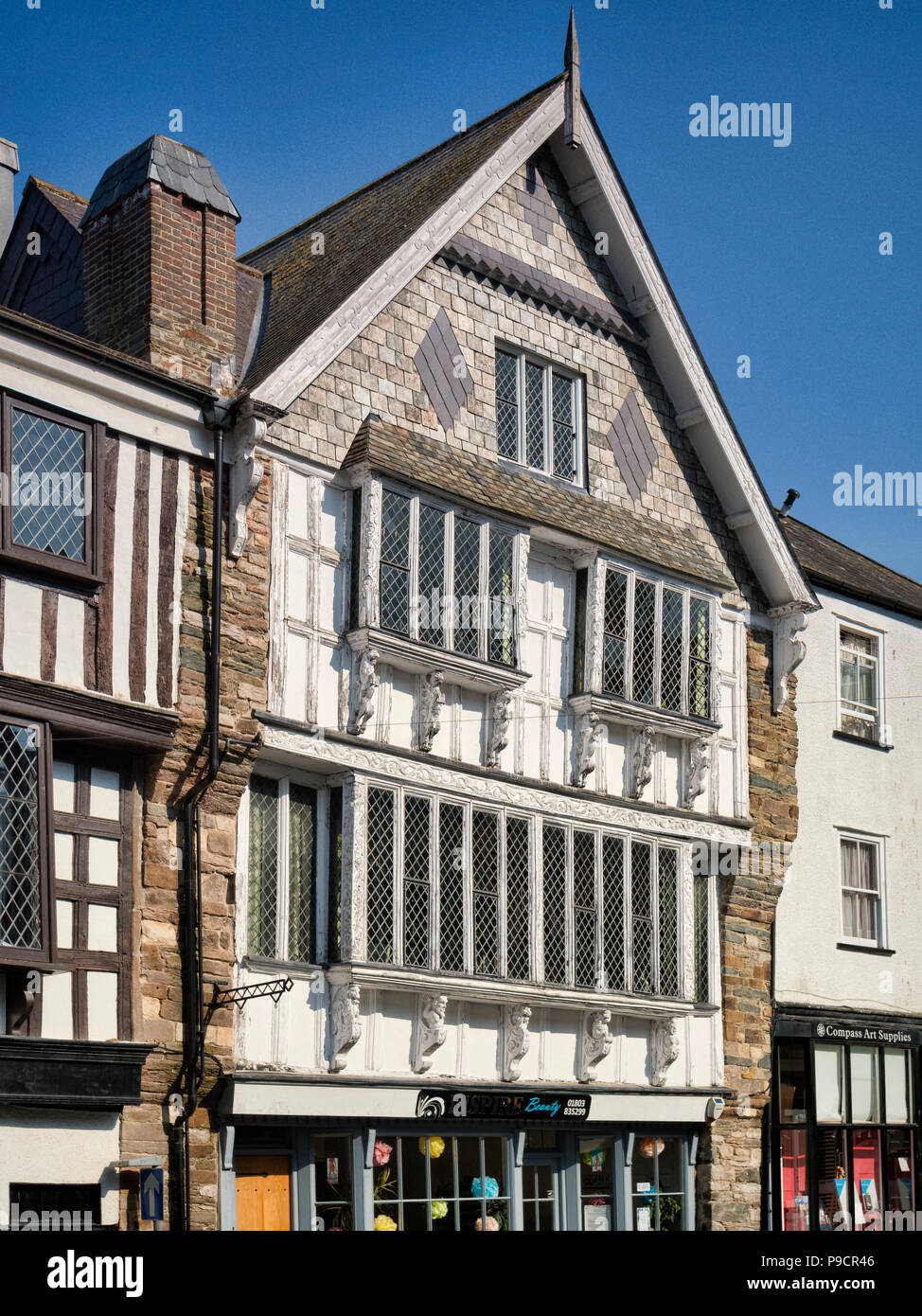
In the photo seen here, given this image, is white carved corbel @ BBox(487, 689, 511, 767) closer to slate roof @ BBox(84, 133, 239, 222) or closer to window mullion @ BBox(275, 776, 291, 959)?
window mullion @ BBox(275, 776, 291, 959)

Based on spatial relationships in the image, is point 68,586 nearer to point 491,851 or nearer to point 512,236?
point 491,851

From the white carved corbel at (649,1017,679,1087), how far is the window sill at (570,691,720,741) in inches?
130

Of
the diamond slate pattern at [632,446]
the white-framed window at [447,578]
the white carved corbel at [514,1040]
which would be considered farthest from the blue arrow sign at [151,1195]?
the diamond slate pattern at [632,446]

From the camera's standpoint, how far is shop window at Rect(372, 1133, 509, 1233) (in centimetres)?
1822

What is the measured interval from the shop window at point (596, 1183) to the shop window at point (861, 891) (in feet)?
18.4

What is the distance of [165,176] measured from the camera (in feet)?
60.8

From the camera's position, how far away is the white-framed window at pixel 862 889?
2475 cm

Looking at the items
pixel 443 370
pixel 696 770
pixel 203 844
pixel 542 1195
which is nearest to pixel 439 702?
pixel 203 844

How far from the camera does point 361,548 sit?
1831 centimetres

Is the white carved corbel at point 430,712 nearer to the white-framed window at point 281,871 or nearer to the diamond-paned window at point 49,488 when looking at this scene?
the white-framed window at point 281,871

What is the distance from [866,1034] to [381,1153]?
849 centimetres

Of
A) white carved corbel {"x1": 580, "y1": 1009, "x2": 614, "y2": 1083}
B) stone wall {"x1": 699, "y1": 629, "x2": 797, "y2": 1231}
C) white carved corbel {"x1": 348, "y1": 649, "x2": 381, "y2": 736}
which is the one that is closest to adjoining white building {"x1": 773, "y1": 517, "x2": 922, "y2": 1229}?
stone wall {"x1": 699, "y1": 629, "x2": 797, "y2": 1231}

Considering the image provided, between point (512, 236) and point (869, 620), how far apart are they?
8.19m
